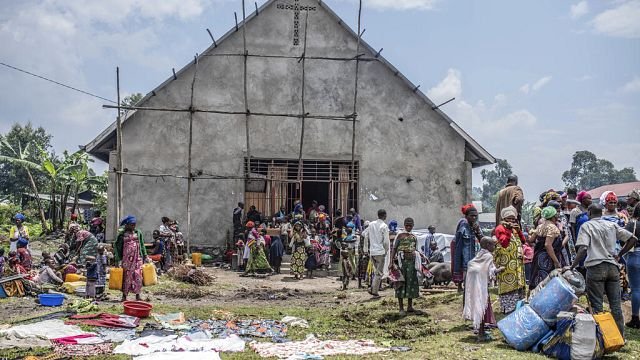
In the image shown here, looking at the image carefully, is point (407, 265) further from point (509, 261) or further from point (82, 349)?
point (82, 349)

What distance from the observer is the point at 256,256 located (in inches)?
635

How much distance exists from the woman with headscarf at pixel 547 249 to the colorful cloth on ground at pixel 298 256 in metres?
7.93

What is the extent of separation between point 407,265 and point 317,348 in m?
2.84

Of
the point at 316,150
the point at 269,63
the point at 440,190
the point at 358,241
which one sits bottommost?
the point at 358,241

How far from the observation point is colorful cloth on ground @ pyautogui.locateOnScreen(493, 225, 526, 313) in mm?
8406

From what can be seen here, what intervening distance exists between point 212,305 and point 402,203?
9.15 metres

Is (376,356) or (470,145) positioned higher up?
(470,145)

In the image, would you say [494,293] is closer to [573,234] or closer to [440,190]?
[573,234]

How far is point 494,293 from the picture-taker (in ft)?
34.1

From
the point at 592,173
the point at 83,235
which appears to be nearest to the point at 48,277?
the point at 83,235

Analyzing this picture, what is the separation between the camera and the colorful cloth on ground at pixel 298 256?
1586cm

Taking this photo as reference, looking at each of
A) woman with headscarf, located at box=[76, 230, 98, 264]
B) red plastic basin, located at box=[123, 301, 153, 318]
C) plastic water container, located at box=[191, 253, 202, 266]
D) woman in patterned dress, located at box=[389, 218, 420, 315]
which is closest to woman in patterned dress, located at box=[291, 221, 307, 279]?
plastic water container, located at box=[191, 253, 202, 266]

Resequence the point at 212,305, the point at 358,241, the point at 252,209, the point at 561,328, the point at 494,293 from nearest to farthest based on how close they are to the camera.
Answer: the point at 561,328, the point at 494,293, the point at 212,305, the point at 358,241, the point at 252,209

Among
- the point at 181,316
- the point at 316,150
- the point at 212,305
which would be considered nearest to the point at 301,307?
the point at 212,305
